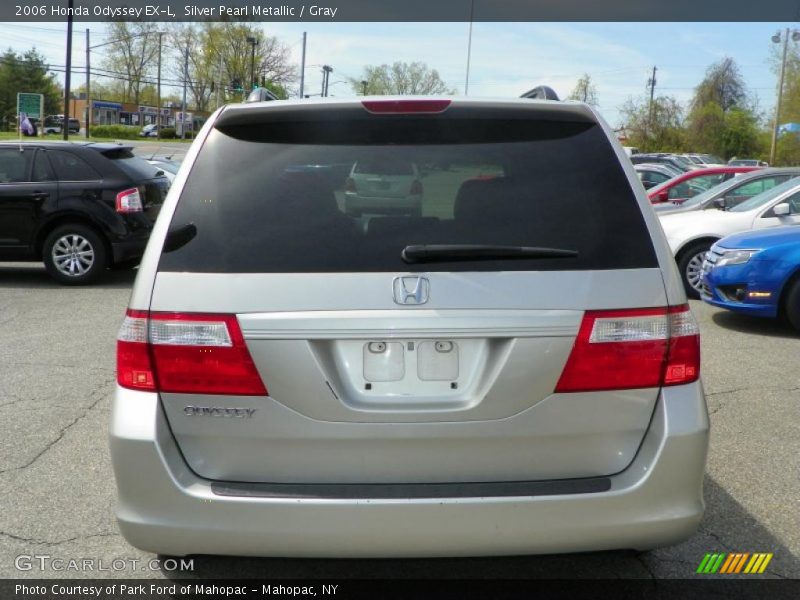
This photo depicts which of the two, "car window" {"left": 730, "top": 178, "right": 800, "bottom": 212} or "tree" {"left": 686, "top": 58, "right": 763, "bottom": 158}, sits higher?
A: "tree" {"left": 686, "top": 58, "right": 763, "bottom": 158}

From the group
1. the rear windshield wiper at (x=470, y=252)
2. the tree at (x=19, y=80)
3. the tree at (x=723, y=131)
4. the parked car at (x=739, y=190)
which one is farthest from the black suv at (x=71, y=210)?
the tree at (x=19, y=80)

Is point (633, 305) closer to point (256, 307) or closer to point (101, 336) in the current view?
point (256, 307)

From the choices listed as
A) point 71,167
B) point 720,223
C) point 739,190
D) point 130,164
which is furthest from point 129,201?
point 739,190

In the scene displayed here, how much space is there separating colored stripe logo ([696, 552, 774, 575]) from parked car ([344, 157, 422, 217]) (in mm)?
1870

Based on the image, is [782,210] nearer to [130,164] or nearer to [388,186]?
[130,164]

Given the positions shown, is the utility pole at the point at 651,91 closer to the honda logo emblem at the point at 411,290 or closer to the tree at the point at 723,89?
the tree at the point at 723,89

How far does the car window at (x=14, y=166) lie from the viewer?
11117mm

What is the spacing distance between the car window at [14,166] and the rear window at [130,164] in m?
0.96

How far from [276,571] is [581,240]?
176 cm

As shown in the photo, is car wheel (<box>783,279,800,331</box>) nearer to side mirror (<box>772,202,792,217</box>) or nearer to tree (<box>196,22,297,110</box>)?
side mirror (<box>772,202,792,217</box>)

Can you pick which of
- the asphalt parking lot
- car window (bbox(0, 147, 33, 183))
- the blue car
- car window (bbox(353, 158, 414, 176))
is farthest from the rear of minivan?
car window (bbox(0, 147, 33, 183))

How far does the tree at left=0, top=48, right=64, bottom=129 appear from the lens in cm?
9306

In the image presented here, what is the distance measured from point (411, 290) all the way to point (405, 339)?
15 cm

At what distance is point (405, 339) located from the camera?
8.56ft
